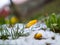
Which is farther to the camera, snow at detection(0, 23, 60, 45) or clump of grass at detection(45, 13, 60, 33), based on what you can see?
clump of grass at detection(45, 13, 60, 33)

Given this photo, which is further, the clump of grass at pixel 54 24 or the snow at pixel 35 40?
the clump of grass at pixel 54 24

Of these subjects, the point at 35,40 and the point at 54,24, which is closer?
the point at 35,40

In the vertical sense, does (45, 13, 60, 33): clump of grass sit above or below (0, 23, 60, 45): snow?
above

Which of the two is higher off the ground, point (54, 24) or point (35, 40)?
point (54, 24)

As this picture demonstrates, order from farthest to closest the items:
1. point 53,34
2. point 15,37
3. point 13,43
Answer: point 53,34
point 15,37
point 13,43

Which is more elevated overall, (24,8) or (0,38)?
(24,8)

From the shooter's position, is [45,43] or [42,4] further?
[42,4]

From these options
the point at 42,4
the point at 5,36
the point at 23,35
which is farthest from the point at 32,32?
the point at 42,4

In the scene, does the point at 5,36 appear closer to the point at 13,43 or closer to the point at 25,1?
the point at 13,43

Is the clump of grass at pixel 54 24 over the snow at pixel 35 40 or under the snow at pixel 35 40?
over

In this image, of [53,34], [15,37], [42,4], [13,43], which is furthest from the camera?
[42,4]

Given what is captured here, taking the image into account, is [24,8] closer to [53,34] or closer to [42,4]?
[42,4]
